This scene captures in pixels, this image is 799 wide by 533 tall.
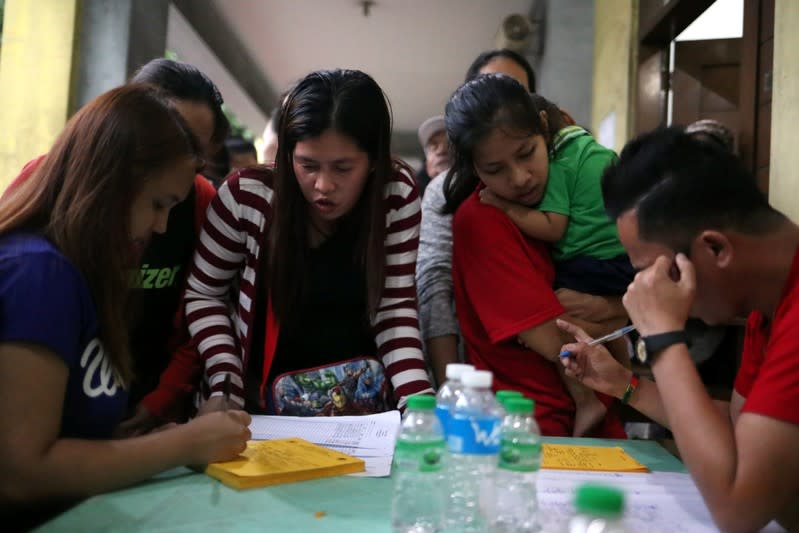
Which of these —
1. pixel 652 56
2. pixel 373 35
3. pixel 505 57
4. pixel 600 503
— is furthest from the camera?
pixel 373 35

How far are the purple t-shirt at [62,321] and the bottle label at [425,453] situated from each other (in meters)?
0.48

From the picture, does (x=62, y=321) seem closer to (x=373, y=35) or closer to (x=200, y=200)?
(x=200, y=200)

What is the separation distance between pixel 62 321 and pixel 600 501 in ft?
2.35

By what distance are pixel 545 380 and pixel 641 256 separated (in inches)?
21.4

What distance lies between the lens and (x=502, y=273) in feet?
5.06

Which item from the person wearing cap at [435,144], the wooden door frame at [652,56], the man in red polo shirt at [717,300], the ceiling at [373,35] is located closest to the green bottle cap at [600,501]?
the man in red polo shirt at [717,300]

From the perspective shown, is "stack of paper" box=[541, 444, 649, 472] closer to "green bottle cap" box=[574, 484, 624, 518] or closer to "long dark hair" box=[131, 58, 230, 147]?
"green bottle cap" box=[574, 484, 624, 518]

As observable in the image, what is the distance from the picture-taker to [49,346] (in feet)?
2.95

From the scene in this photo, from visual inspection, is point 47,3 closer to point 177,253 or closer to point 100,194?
point 177,253

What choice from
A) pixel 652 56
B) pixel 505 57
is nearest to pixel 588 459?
pixel 505 57

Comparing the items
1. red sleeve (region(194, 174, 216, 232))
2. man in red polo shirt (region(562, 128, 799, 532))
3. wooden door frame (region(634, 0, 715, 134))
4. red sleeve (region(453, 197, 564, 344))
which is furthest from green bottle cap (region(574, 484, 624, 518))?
wooden door frame (region(634, 0, 715, 134))

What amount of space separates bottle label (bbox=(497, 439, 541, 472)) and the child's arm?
2.71 feet

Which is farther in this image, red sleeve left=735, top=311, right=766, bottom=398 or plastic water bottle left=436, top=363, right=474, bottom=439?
red sleeve left=735, top=311, right=766, bottom=398

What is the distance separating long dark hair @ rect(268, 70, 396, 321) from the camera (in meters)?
1.47
